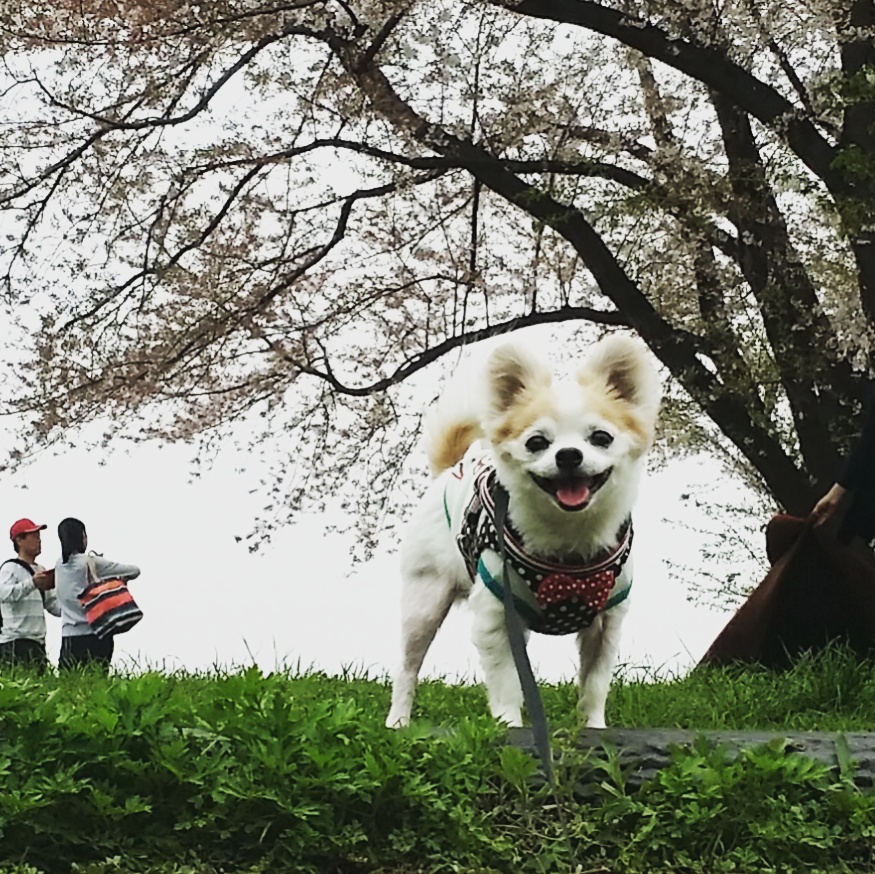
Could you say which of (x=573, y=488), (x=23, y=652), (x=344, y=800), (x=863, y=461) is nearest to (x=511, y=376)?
(x=573, y=488)

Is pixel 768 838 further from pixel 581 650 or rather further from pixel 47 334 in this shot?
pixel 47 334

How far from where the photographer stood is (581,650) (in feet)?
9.89

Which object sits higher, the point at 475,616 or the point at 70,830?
the point at 475,616

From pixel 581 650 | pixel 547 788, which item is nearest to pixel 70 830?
pixel 547 788

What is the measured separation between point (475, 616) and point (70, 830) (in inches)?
40.8

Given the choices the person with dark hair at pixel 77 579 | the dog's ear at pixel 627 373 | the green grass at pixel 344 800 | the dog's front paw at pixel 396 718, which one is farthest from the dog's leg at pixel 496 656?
the person with dark hair at pixel 77 579

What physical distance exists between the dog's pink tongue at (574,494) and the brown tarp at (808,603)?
7.75 ft

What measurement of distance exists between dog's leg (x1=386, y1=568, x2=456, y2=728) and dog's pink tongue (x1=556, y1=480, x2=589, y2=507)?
71 centimetres

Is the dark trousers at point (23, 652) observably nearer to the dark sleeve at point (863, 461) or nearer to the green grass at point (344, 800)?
the green grass at point (344, 800)

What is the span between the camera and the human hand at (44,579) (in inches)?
242

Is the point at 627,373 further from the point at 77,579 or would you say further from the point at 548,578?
the point at 77,579

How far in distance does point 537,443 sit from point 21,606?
14.3ft

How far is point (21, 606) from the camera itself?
20.5ft

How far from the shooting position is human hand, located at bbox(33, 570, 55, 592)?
6.14 metres
